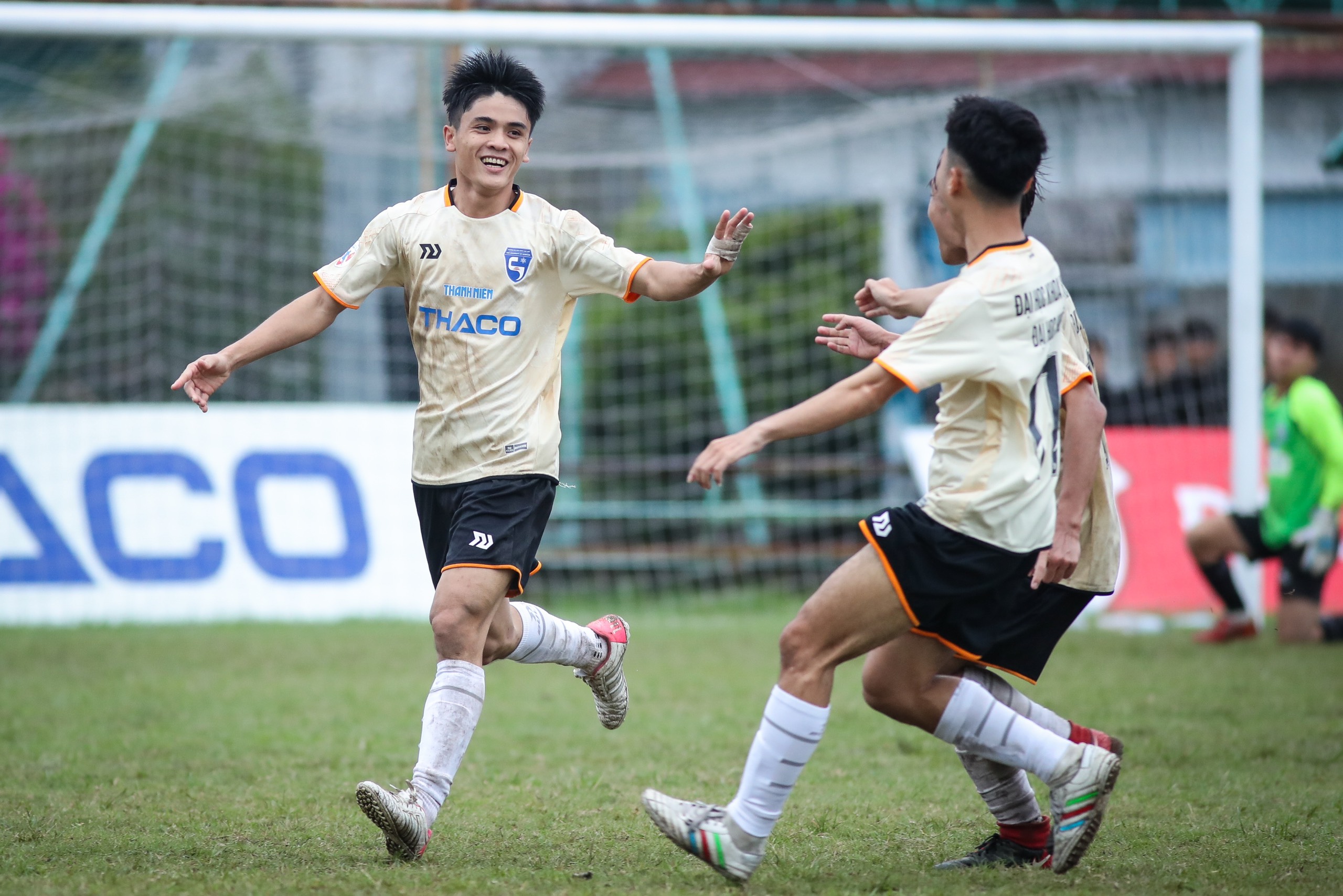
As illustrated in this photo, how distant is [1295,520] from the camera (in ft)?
28.4

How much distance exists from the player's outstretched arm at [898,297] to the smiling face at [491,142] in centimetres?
118

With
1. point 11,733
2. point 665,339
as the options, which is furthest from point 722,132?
point 11,733

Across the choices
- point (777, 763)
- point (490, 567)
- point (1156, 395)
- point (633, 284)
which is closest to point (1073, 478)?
point (777, 763)

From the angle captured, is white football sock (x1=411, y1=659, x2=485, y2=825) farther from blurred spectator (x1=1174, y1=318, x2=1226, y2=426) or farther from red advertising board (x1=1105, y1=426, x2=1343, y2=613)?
blurred spectator (x1=1174, y1=318, x2=1226, y2=426)

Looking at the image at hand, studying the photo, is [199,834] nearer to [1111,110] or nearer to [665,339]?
[665,339]

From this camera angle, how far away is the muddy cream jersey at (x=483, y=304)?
4.07 meters

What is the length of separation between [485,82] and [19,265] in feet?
29.1

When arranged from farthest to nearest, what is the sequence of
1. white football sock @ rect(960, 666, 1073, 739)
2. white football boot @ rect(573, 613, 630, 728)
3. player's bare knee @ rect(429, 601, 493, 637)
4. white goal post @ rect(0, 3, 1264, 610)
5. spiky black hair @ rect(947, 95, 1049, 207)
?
white goal post @ rect(0, 3, 1264, 610), white football boot @ rect(573, 613, 630, 728), player's bare knee @ rect(429, 601, 493, 637), white football sock @ rect(960, 666, 1073, 739), spiky black hair @ rect(947, 95, 1049, 207)

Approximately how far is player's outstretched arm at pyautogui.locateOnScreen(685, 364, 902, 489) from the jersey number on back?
416mm

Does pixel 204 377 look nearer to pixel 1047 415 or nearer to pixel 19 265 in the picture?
pixel 1047 415

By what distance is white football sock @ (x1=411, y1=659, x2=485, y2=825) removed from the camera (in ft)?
12.2

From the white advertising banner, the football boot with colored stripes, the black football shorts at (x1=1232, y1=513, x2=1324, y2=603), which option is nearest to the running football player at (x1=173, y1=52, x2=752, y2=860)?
the football boot with colored stripes

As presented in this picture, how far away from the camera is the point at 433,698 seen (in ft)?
12.6

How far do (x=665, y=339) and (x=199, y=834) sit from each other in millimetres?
8003
